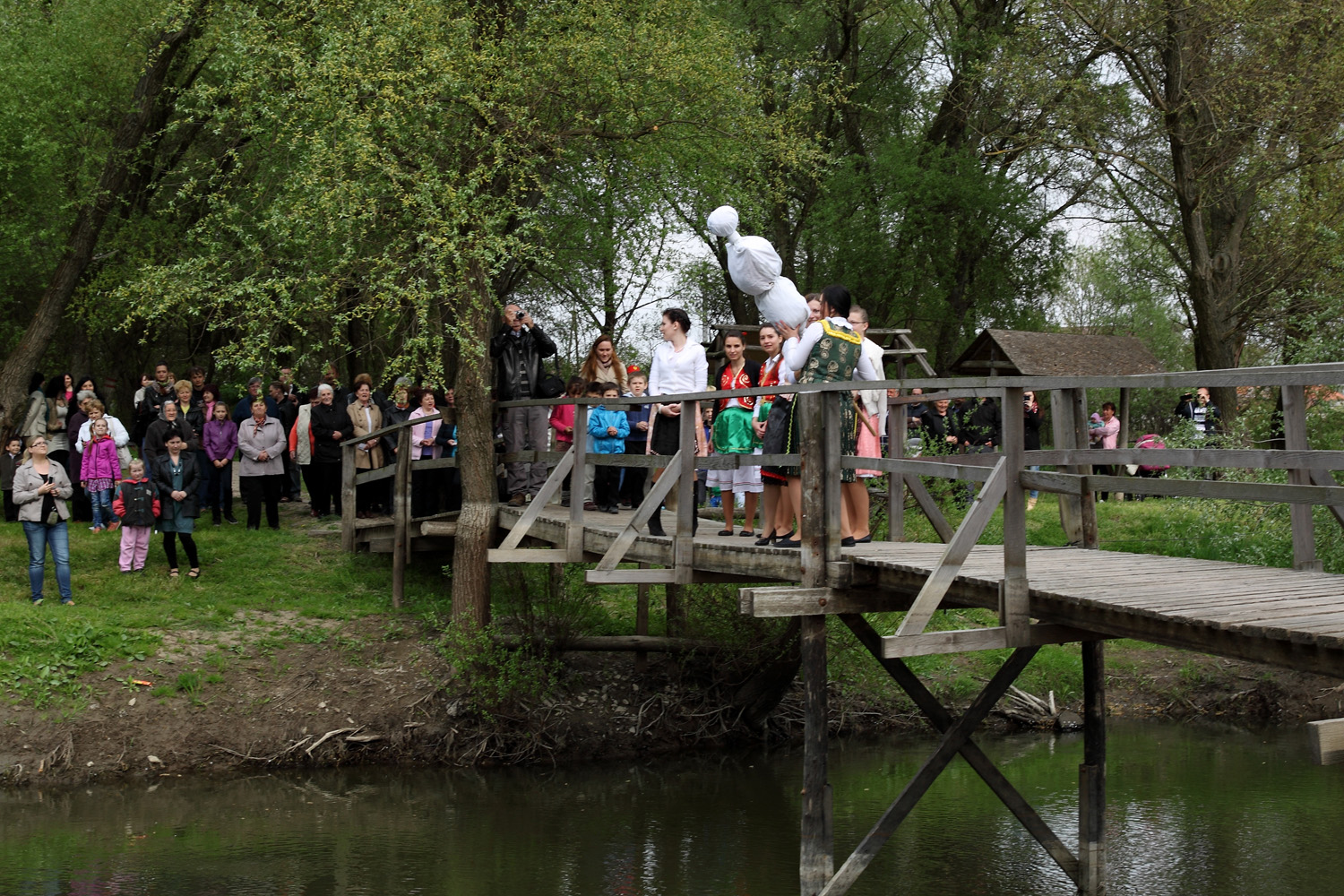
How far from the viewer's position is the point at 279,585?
49.2ft

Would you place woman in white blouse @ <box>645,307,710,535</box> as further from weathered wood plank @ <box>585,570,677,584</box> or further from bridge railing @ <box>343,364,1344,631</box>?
weathered wood plank @ <box>585,570,677,584</box>

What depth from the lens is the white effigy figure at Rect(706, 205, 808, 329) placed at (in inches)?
313

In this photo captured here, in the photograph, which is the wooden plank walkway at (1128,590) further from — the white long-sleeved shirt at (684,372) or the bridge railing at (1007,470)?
the white long-sleeved shirt at (684,372)

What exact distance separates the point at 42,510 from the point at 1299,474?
37.4 feet

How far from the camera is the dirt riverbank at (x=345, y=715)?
12500 millimetres

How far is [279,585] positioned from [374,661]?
67.8 inches

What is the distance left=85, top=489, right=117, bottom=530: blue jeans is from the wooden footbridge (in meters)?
6.96

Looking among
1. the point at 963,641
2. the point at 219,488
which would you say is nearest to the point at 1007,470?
the point at 963,641

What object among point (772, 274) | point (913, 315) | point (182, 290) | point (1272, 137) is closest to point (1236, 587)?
point (772, 274)

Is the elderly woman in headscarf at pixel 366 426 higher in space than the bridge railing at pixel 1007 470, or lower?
higher

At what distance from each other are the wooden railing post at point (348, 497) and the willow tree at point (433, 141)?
2.40 m

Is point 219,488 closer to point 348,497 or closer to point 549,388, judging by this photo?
point 348,497

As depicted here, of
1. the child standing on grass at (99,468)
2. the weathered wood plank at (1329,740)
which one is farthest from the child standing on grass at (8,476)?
the weathered wood plank at (1329,740)

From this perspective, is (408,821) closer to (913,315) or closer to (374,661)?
(374,661)
